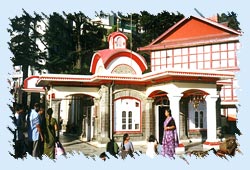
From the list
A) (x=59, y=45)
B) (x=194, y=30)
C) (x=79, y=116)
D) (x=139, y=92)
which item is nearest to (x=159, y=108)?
(x=139, y=92)

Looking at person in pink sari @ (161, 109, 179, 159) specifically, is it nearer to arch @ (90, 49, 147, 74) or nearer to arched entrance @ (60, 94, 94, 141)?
arch @ (90, 49, 147, 74)

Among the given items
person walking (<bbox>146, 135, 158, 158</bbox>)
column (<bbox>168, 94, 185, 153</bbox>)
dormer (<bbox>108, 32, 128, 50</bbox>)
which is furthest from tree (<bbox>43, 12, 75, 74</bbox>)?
person walking (<bbox>146, 135, 158, 158</bbox>)

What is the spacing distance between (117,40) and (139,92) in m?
2.22

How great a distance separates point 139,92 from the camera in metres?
12.1

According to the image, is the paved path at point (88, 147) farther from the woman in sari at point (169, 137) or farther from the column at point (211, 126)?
the woman in sari at point (169, 137)

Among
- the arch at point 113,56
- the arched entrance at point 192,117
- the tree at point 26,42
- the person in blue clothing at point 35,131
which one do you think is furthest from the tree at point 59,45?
the arched entrance at point 192,117

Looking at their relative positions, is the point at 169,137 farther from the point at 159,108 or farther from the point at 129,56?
the point at 129,56

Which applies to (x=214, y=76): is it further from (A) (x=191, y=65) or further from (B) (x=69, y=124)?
(B) (x=69, y=124)

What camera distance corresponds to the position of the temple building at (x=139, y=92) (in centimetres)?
1075

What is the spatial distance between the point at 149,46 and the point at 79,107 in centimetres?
425

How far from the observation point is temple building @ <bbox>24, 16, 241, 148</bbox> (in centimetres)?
1075

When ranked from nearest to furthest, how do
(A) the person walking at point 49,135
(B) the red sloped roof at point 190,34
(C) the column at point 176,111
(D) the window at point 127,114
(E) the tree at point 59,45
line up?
(A) the person walking at point 49,135, (C) the column at point 176,111, (E) the tree at point 59,45, (D) the window at point 127,114, (B) the red sloped roof at point 190,34

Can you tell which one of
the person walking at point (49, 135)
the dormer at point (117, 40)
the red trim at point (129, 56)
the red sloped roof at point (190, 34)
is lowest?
the person walking at point (49, 135)

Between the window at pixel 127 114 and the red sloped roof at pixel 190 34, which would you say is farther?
the red sloped roof at pixel 190 34
